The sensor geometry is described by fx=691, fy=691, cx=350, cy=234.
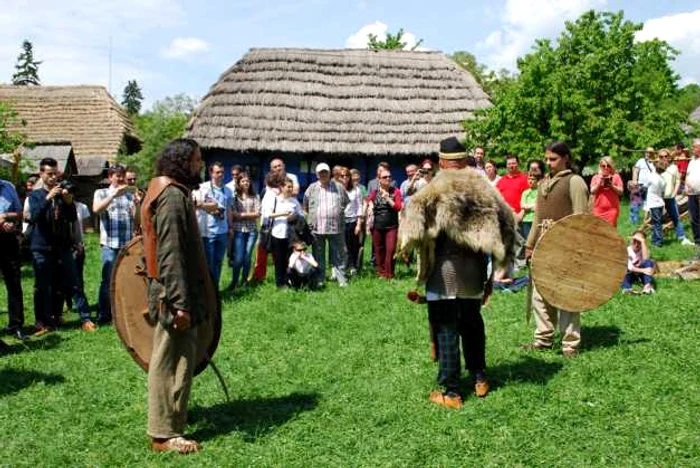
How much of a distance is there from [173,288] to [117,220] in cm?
461

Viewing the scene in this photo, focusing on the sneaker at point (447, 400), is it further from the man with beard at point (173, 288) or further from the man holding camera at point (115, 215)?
the man holding camera at point (115, 215)

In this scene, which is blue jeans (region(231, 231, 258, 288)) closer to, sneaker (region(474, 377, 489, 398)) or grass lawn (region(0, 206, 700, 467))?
grass lawn (region(0, 206, 700, 467))

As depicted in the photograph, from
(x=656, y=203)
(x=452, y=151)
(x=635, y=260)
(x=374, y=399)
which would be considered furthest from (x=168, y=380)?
(x=656, y=203)

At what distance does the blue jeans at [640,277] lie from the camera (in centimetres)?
903

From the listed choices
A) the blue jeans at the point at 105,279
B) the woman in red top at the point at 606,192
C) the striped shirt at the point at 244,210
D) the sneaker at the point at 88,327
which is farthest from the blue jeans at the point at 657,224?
the sneaker at the point at 88,327

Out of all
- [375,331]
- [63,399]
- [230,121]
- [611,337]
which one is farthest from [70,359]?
[230,121]

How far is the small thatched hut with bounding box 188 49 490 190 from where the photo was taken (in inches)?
874

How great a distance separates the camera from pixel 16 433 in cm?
511

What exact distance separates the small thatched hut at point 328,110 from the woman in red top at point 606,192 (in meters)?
13.5

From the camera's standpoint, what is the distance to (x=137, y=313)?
16.7 ft

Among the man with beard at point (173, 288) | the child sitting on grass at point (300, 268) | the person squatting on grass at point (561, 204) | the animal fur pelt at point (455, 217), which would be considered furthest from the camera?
the child sitting on grass at point (300, 268)

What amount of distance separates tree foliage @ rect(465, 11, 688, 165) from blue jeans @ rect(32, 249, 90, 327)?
16.2 m

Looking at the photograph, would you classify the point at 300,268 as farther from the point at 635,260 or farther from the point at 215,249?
the point at 635,260

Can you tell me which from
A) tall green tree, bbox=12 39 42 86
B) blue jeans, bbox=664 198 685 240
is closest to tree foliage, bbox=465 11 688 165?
blue jeans, bbox=664 198 685 240
